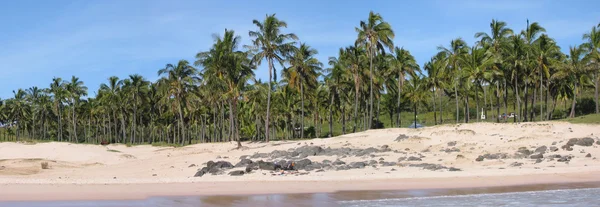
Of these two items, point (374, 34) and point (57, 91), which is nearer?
point (374, 34)

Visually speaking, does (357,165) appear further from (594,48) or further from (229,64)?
(594,48)

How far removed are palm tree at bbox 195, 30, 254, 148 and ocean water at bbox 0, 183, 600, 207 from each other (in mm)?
25145

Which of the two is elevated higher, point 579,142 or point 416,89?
point 416,89

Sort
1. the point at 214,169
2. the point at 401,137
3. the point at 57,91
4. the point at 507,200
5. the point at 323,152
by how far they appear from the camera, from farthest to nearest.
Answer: the point at 57,91
the point at 401,137
the point at 323,152
the point at 214,169
the point at 507,200

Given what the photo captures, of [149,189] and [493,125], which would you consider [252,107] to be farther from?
[149,189]

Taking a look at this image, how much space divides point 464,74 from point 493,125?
1433cm

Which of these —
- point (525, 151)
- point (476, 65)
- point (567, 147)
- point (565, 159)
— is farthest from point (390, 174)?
point (476, 65)

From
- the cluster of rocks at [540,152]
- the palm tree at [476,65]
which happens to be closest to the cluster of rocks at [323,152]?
the cluster of rocks at [540,152]

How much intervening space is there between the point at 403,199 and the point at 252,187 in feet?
17.7

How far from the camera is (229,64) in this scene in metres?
40.3

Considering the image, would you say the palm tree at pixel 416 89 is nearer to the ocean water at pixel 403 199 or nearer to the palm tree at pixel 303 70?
the palm tree at pixel 303 70

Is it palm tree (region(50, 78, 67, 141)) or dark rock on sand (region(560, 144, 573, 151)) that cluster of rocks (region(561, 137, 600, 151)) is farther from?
palm tree (region(50, 78, 67, 141))

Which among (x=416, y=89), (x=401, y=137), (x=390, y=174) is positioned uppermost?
(x=416, y=89)

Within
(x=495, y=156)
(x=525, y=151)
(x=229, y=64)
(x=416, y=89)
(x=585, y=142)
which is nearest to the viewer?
(x=495, y=156)
